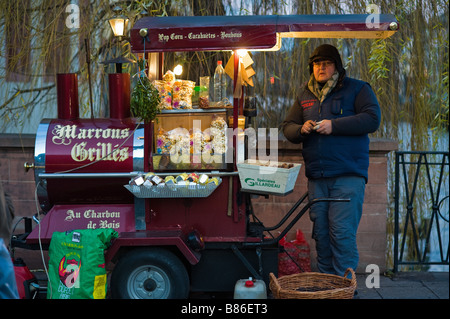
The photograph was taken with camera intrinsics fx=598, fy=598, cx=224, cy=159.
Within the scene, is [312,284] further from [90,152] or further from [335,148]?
[90,152]

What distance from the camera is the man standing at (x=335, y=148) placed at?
17.4ft

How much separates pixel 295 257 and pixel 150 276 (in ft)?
5.73

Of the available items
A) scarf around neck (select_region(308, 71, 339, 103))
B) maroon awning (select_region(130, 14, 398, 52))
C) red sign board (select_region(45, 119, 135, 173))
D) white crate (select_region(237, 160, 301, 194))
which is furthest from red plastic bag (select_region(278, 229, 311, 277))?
maroon awning (select_region(130, 14, 398, 52))

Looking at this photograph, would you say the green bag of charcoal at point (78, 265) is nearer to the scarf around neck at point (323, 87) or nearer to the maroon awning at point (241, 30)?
the maroon awning at point (241, 30)

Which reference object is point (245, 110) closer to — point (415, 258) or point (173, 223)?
point (173, 223)

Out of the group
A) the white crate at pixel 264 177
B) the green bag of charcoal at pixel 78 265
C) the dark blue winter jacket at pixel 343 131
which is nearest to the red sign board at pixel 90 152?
the green bag of charcoal at pixel 78 265

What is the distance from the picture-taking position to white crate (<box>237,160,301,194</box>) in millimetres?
5059

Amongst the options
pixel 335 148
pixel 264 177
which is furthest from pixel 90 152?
pixel 335 148

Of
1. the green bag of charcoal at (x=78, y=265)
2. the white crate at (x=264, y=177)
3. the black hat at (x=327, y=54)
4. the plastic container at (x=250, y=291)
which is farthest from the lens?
the black hat at (x=327, y=54)

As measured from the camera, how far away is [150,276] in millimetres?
5141

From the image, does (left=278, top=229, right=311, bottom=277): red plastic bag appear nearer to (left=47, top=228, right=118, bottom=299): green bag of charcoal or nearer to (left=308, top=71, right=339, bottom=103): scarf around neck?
(left=308, top=71, right=339, bottom=103): scarf around neck

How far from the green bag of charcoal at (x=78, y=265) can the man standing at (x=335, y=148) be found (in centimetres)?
196

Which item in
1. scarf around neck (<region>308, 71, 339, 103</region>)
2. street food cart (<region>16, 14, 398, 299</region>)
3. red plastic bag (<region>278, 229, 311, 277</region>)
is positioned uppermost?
scarf around neck (<region>308, 71, 339, 103</region>)

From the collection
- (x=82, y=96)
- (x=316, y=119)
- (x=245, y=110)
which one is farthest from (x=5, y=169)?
(x=316, y=119)
